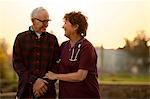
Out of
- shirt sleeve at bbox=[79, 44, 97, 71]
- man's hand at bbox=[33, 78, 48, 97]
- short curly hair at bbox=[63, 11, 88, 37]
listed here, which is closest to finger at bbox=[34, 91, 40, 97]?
man's hand at bbox=[33, 78, 48, 97]

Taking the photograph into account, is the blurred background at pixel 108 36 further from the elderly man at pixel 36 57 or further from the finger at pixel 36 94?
the finger at pixel 36 94

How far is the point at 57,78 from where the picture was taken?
2.94 m

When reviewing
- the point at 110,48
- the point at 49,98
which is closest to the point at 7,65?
the point at 110,48

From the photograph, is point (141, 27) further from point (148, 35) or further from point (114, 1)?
point (114, 1)

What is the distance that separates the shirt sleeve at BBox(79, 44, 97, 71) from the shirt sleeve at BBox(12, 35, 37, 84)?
0.36 metres

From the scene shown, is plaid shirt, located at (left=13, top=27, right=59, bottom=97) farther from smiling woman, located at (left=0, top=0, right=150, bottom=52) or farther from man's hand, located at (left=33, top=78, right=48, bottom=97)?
smiling woman, located at (left=0, top=0, right=150, bottom=52)

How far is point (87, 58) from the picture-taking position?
291 cm

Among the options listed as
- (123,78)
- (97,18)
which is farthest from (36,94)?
(123,78)

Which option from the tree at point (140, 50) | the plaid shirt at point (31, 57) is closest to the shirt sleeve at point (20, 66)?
the plaid shirt at point (31, 57)

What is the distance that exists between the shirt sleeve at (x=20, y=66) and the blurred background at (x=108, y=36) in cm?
49

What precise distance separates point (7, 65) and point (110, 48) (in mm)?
1546

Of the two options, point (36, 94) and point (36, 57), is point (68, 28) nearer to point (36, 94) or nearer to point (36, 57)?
point (36, 57)

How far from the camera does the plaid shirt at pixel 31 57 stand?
3.00 metres

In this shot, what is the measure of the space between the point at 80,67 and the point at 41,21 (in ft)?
1.39
